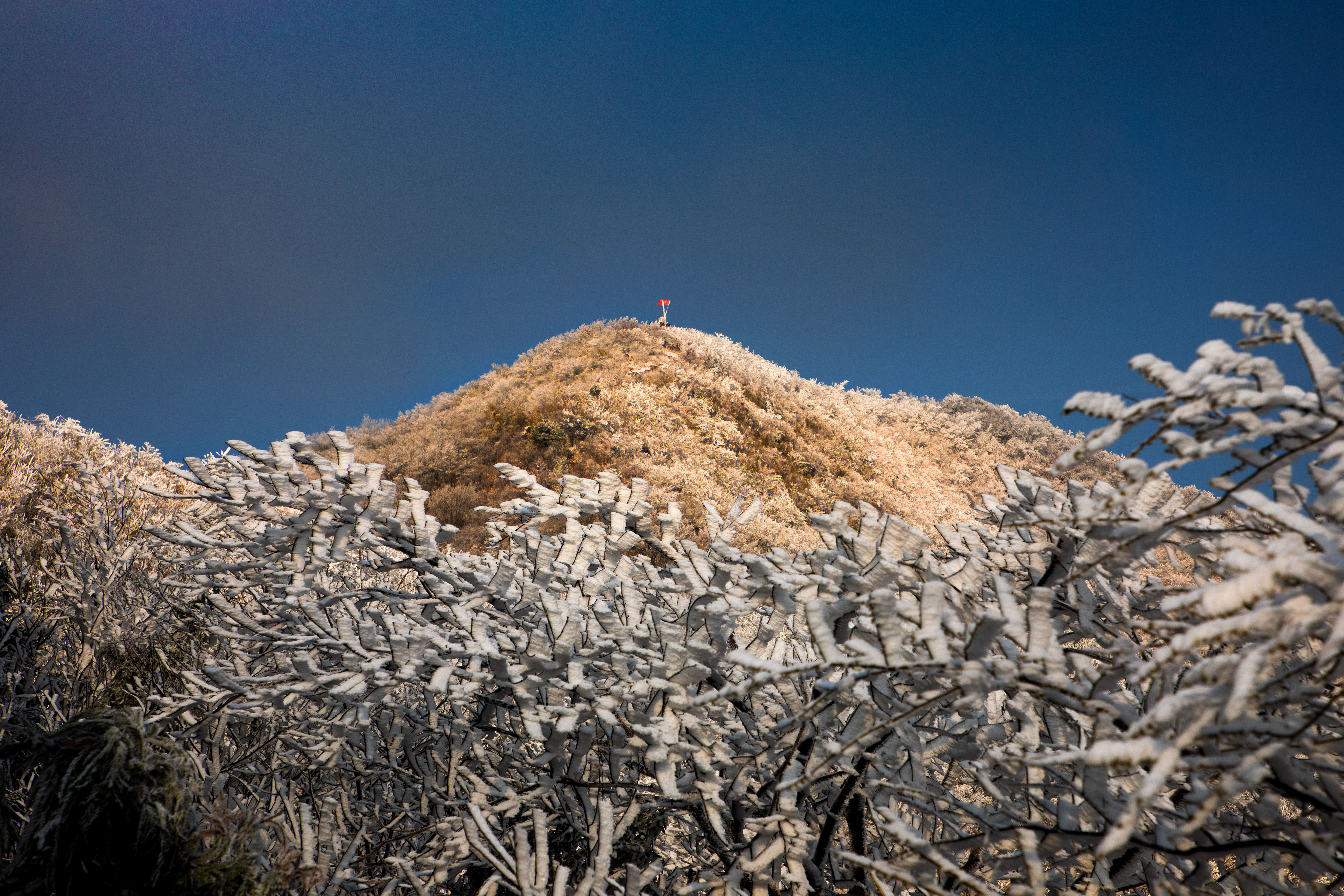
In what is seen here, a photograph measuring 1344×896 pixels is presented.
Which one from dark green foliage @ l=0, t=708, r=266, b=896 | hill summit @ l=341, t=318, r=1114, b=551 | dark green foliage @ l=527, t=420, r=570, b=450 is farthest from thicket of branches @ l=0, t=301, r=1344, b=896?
dark green foliage @ l=527, t=420, r=570, b=450

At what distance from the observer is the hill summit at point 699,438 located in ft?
45.9

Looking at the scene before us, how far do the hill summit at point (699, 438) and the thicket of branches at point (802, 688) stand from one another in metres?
8.48

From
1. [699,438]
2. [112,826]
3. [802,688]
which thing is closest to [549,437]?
[699,438]

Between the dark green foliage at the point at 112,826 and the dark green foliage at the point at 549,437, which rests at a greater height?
the dark green foliage at the point at 549,437

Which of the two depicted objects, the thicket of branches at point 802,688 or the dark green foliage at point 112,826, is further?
the dark green foliage at point 112,826

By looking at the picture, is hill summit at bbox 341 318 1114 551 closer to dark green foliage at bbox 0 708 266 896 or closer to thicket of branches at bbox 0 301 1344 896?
thicket of branches at bbox 0 301 1344 896

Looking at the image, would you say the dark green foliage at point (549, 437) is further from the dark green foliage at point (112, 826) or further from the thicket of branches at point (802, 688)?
the dark green foliage at point (112, 826)

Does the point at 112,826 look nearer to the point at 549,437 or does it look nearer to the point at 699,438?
the point at 549,437

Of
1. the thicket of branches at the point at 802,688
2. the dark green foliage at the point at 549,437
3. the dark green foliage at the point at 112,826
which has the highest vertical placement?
the dark green foliage at the point at 549,437

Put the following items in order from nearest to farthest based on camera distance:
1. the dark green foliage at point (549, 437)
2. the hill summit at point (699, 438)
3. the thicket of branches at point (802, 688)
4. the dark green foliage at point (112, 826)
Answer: the thicket of branches at point (802, 688) < the dark green foliage at point (112, 826) < the hill summit at point (699, 438) < the dark green foliage at point (549, 437)

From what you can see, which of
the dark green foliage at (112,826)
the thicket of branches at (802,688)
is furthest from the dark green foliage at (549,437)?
the dark green foliage at (112,826)

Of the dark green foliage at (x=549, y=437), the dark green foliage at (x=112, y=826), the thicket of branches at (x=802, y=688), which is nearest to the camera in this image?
the thicket of branches at (x=802, y=688)

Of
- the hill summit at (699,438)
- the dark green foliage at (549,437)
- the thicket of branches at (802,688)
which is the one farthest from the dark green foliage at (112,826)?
the dark green foliage at (549,437)

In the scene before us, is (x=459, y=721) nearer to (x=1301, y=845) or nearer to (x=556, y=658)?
(x=556, y=658)
